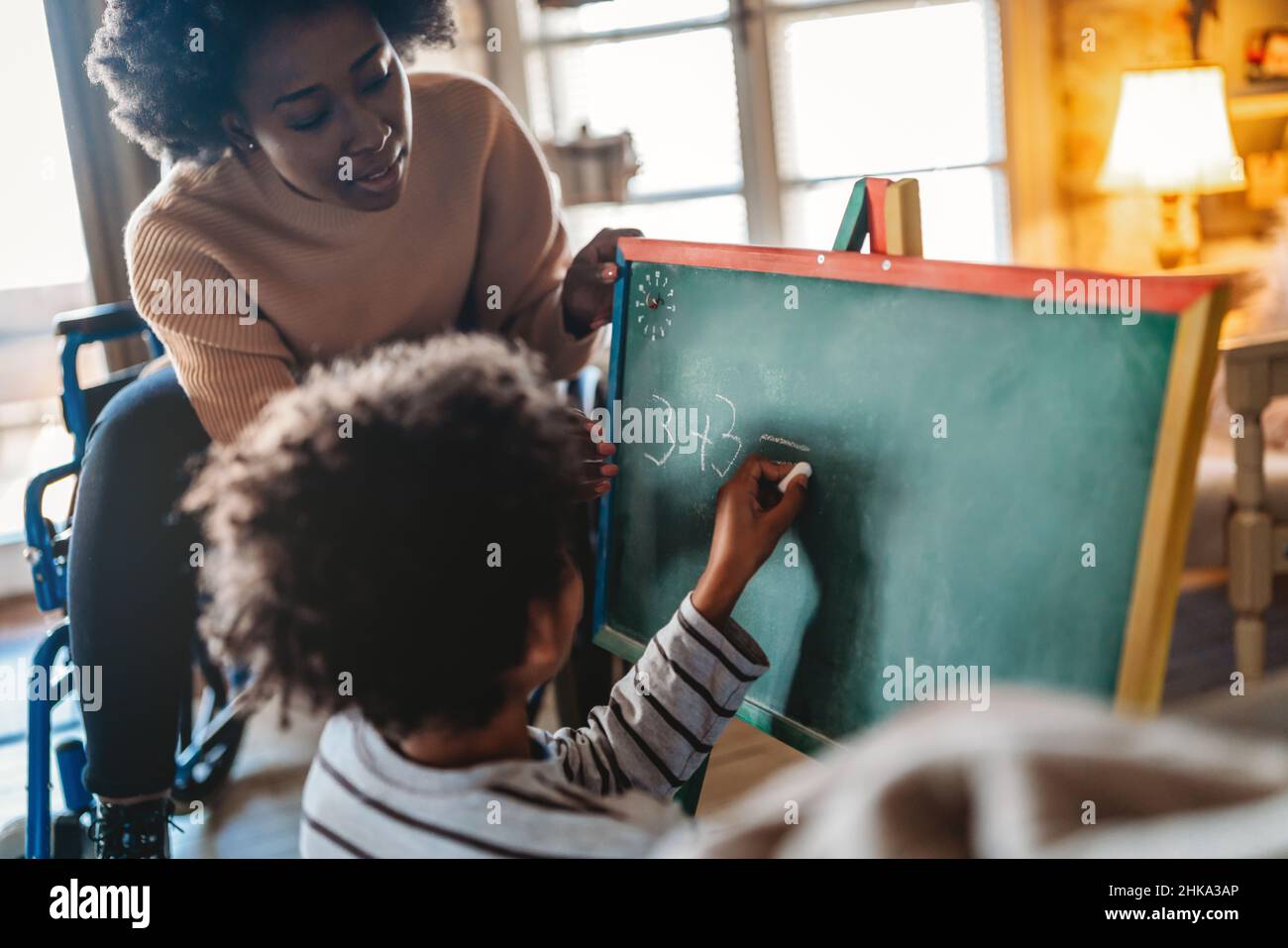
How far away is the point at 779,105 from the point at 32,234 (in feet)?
6.19

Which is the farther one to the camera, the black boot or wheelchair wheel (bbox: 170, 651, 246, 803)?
wheelchair wheel (bbox: 170, 651, 246, 803)

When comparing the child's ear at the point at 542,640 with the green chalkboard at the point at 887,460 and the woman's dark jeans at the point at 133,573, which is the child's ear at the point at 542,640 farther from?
the woman's dark jeans at the point at 133,573

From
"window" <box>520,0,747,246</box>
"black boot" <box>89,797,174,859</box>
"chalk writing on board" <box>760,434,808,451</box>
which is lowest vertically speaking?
"black boot" <box>89,797,174,859</box>

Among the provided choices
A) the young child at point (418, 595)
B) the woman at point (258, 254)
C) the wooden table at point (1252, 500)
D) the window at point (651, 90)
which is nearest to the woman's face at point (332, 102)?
the woman at point (258, 254)

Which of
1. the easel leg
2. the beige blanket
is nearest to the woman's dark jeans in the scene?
the easel leg

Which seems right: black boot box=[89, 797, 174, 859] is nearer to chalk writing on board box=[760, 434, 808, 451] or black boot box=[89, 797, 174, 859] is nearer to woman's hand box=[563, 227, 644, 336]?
woman's hand box=[563, 227, 644, 336]

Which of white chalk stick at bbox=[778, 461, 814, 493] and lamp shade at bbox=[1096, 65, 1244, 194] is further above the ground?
lamp shade at bbox=[1096, 65, 1244, 194]

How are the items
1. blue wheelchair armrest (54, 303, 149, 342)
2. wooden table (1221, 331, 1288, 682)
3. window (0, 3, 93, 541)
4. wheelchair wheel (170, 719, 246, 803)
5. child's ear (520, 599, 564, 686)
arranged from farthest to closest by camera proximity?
1. window (0, 3, 93, 541)
2. wheelchair wheel (170, 719, 246, 803)
3. wooden table (1221, 331, 1288, 682)
4. blue wheelchair armrest (54, 303, 149, 342)
5. child's ear (520, 599, 564, 686)

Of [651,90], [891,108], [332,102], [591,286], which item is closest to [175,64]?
[332,102]

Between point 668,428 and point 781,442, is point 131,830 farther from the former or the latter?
point 781,442

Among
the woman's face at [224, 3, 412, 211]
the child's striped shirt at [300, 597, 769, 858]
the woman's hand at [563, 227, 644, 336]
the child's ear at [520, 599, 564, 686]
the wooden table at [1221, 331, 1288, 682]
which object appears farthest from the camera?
the wooden table at [1221, 331, 1288, 682]

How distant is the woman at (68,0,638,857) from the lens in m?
1.36

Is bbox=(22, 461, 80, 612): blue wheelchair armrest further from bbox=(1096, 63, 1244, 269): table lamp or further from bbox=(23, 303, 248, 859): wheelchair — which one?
bbox=(1096, 63, 1244, 269): table lamp
